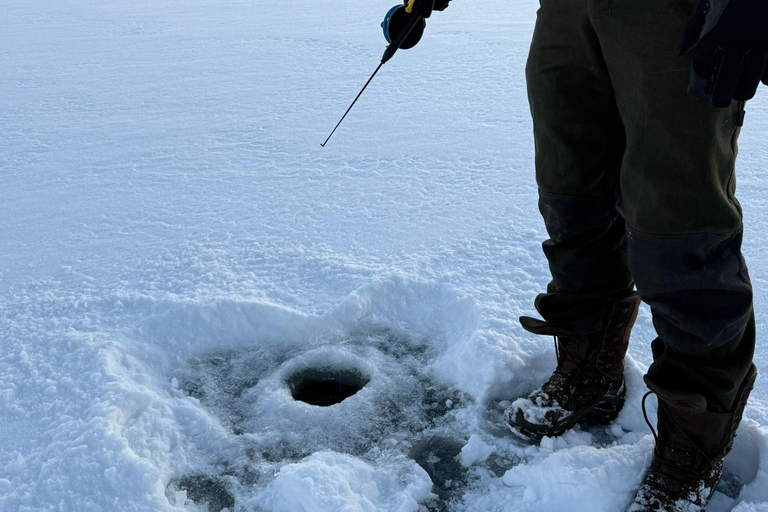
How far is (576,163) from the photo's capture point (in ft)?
4.83

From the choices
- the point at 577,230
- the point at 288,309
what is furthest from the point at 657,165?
the point at 288,309

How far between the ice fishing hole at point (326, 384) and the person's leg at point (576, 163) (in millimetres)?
565

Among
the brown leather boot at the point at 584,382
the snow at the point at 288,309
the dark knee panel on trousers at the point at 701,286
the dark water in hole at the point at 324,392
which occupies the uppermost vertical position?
the dark knee panel on trousers at the point at 701,286

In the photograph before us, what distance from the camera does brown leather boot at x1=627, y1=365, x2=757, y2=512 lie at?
130 centimetres

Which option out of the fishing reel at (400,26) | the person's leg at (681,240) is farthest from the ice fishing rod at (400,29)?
the person's leg at (681,240)

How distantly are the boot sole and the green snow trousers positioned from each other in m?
0.27

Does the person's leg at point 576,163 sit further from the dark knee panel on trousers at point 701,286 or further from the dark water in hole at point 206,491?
the dark water in hole at point 206,491

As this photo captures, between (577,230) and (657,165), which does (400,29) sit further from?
(657,165)

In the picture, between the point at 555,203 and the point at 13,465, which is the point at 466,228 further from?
the point at 13,465

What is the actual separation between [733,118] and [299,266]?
4.99 ft

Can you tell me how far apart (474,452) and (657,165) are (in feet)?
2.49

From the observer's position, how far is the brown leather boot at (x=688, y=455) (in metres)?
1.30

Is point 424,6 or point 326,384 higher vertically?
point 424,6

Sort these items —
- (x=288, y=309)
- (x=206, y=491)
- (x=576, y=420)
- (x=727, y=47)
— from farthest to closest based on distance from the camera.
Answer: (x=288, y=309) < (x=576, y=420) < (x=206, y=491) < (x=727, y=47)
